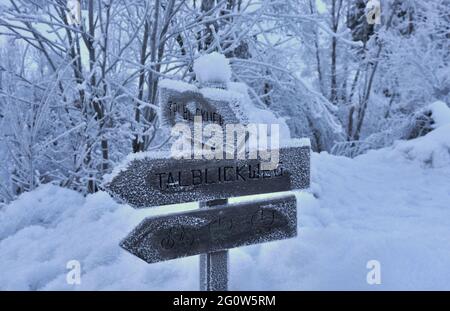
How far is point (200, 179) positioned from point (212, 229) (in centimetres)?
24

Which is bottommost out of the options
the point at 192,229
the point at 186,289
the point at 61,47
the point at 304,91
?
the point at 186,289

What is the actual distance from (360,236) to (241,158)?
1.20m

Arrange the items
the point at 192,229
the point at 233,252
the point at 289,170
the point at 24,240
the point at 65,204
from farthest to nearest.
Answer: the point at 65,204 < the point at 24,240 < the point at 233,252 < the point at 289,170 < the point at 192,229

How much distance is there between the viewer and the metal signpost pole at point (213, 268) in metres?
1.96

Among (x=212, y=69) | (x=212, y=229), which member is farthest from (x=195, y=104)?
(x=212, y=229)

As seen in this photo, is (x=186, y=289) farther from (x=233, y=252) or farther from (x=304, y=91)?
(x=304, y=91)

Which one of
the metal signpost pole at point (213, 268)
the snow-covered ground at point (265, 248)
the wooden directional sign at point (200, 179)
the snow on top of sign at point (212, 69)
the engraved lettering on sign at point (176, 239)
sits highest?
the snow on top of sign at point (212, 69)

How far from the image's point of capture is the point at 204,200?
6.15 ft

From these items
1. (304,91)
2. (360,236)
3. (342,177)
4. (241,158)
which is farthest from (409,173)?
(241,158)

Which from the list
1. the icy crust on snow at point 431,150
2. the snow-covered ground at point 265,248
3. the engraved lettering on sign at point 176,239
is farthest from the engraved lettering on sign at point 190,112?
the icy crust on snow at point 431,150

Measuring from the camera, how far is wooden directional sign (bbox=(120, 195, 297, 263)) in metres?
1.77

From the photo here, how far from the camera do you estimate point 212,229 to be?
190cm

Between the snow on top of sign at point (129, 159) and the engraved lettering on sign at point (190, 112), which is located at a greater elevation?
the engraved lettering on sign at point (190, 112)

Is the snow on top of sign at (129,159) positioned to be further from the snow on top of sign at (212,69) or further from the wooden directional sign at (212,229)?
the snow on top of sign at (212,69)
